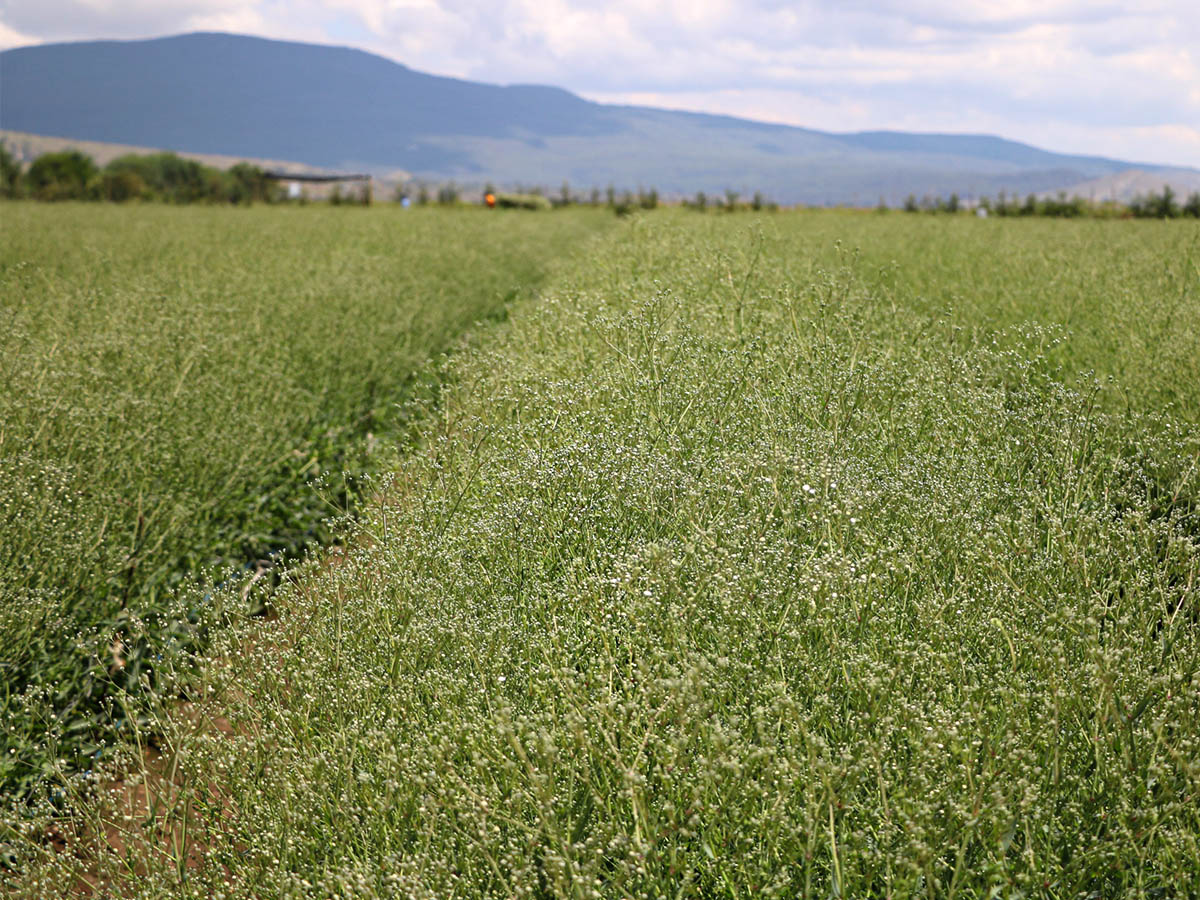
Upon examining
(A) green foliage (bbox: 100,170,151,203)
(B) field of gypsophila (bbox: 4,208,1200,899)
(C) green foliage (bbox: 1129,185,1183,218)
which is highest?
(A) green foliage (bbox: 100,170,151,203)

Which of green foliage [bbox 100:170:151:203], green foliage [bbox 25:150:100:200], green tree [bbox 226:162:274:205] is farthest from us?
green tree [bbox 226:162:274:205]

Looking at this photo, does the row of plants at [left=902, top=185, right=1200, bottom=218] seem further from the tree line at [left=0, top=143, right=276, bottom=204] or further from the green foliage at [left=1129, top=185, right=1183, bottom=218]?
the tree line at [left=0, top=143, right=276, bottom=204]

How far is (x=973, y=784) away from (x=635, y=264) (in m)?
7.14

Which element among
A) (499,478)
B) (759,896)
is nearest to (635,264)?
(499,478)

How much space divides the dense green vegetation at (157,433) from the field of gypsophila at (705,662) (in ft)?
0.34

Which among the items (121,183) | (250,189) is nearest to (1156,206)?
(250,189)

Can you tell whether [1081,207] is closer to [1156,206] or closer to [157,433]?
[1156,206]

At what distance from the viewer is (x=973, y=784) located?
2133 mm

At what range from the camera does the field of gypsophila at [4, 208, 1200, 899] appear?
2.15m

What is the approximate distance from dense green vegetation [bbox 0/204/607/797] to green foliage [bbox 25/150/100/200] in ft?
74.2

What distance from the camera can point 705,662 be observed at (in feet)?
7.17

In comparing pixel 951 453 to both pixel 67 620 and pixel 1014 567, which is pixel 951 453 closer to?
pixel 1014 567

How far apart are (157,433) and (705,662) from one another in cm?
421

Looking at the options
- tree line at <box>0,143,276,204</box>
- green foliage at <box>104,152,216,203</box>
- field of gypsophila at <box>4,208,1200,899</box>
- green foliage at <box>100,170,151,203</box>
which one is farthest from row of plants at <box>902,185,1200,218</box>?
green foliage at <box>100,170,151,203</box>
